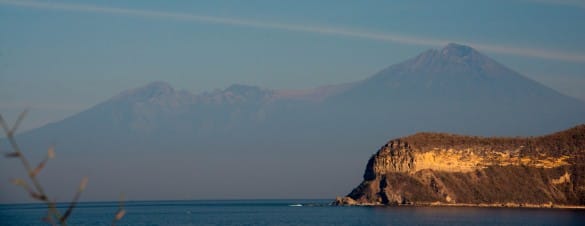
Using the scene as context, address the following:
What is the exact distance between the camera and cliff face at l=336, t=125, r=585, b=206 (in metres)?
161

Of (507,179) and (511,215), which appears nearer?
(511,215)

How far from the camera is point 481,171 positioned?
16562 centimetres

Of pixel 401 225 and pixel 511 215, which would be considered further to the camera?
pixel 511 215

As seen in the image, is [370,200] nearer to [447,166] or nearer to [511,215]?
[447,166]

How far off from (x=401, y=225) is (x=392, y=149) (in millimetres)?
67379

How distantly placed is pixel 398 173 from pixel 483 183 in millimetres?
13649

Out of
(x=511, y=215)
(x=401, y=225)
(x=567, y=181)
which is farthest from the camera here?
(x=567, y=181)

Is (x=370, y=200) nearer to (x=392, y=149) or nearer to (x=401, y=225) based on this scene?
(x=392, y=149)

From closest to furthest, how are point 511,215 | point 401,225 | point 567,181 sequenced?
point 401,225, point 511,215, point 567,181

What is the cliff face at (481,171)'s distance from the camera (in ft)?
528

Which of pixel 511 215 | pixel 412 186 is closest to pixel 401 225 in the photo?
pixel 511 215

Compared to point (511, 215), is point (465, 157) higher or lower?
higher

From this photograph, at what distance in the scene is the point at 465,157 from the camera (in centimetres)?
16712

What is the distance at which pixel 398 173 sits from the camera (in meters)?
166
